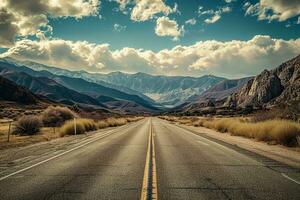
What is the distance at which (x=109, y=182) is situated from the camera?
26.4ft

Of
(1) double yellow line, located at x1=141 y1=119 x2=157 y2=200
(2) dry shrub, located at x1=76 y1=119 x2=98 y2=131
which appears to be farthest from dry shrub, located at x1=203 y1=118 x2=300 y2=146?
(2) dry shrub, located at x1=76 y1=119 x2=98 y2=131

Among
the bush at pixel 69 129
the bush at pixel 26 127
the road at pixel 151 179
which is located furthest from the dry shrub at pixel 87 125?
the road at pixel 151 179

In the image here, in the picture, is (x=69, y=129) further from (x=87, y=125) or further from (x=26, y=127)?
(x=87, y=125)

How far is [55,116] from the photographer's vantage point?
46094 millimetres

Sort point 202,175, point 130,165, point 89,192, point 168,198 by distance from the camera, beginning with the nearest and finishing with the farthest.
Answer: point 168,198, point 89,192, point 202,175, point 130,165

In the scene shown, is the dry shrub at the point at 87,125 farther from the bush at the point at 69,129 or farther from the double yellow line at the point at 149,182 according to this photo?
the double yellow line at the point at 149,182

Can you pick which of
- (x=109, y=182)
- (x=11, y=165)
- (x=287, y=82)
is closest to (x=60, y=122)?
(x=11, y=165)

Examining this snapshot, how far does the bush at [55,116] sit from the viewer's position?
4491 cm

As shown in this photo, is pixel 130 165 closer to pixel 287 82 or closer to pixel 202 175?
pixel 202 175

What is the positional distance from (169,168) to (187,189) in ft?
9.47

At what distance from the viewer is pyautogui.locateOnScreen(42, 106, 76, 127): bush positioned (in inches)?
1768

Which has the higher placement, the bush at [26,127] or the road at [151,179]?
the bush at [26,127]

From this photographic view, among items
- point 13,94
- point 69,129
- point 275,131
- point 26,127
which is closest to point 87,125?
point 69,129

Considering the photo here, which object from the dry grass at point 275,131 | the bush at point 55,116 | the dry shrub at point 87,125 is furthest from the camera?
the bush at point 55,116
